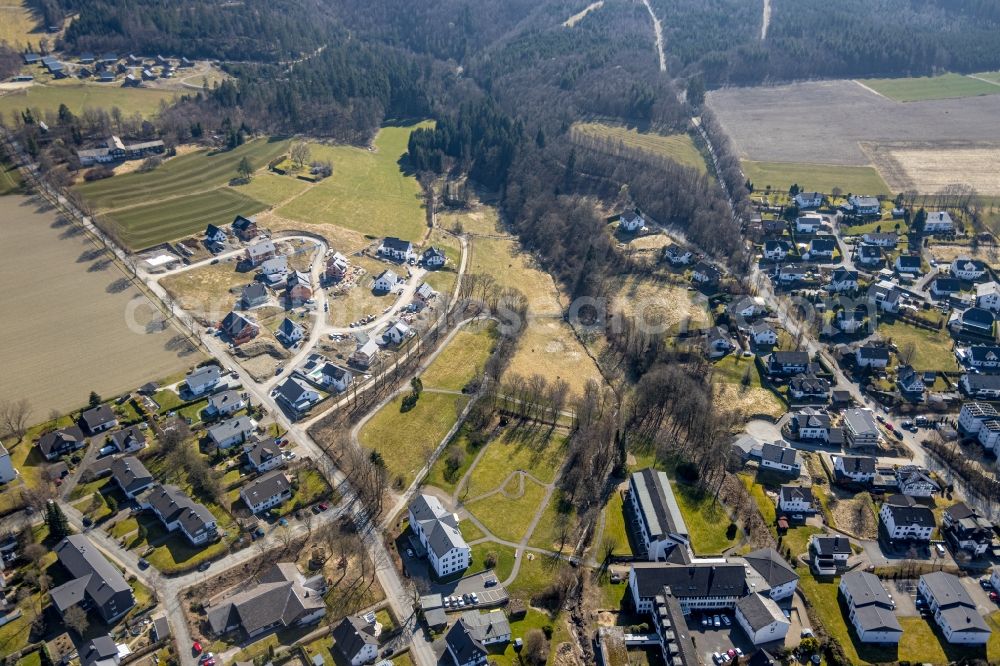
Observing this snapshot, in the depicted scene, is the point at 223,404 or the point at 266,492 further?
the point at 223,404

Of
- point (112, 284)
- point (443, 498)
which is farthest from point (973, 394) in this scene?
point (112, 284)

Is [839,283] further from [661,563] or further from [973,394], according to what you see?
[661,563]

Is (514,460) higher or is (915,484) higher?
(915,484)

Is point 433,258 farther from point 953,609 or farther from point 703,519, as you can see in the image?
point 953,609

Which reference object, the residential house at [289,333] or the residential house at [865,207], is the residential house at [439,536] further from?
the residential house at [865,207]

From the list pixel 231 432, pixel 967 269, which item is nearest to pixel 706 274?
pixel 967 269

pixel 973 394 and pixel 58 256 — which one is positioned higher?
pixel 58 256

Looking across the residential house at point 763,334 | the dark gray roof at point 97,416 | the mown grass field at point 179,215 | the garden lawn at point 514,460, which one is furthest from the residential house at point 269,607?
the mown grass field at point 179,215

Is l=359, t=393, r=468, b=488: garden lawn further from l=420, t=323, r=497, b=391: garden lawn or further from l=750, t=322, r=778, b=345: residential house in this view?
l=750, t=322, r=778, b=345: residential house
